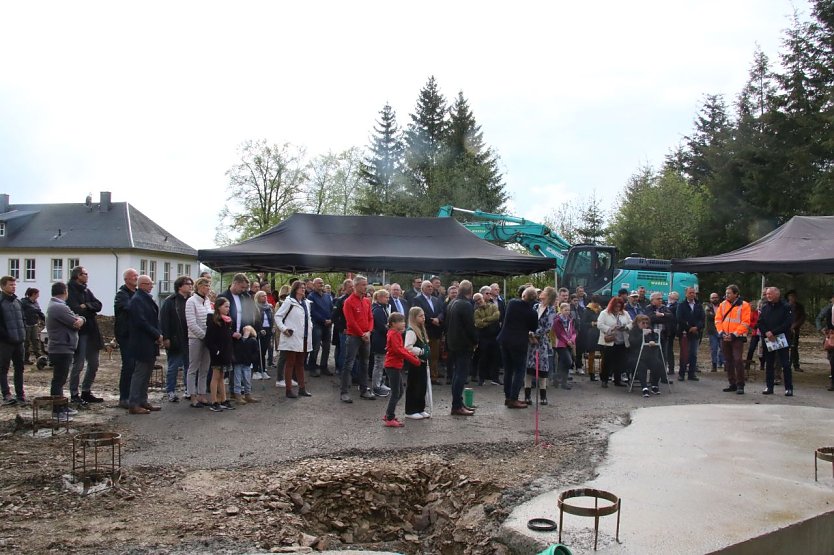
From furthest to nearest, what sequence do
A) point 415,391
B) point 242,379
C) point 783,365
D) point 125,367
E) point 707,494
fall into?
point 783,365 → point 242,379 → point 125,367 → point 415,391 → point 707,494

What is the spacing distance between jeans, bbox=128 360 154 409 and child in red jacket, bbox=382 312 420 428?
3.39 m

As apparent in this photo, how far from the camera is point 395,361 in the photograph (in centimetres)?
873

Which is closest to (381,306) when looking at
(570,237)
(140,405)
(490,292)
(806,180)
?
(490,292)

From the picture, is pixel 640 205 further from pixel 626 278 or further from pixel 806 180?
pixel 626 278

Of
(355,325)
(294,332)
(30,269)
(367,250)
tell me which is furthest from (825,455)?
(30,269)

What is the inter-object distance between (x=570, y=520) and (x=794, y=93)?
28.8 metres

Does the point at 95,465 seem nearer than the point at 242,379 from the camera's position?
Yes

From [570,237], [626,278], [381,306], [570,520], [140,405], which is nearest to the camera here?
[570,520]

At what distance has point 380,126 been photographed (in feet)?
154

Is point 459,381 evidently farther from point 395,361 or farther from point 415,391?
point 395,361

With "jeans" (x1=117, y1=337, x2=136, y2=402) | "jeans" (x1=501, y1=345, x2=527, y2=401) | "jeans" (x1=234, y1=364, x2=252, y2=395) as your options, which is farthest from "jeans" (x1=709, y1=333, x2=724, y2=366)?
"jeans" (x1=117, y1=337, x2=136, y2=402)

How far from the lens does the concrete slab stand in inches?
185

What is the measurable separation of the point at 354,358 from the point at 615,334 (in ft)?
16.7

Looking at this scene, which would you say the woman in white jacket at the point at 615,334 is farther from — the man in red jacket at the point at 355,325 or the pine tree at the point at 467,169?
the pine tree at the point at 467,169
